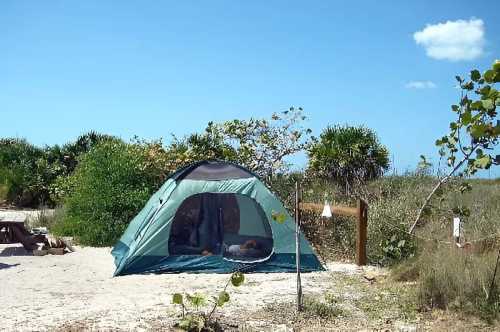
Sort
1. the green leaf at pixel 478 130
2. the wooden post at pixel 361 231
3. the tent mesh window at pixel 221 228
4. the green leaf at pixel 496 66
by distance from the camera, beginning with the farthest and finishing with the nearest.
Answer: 1. the tent mesh window at pixel 221 228
2. the wooden post at pixel 361 231
3. the green leaf at pixel 496 66
4. the green leaf at pixel 478 130

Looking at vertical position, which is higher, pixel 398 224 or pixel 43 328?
pixel 398 224

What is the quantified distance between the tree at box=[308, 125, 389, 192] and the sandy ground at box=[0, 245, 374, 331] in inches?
230

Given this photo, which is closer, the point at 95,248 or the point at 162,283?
the point at 162,283

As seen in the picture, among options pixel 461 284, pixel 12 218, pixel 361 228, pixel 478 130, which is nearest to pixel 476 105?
pixel 478 130

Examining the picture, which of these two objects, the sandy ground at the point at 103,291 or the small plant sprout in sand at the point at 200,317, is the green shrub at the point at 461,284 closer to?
the sandy ground at the point at 103,291

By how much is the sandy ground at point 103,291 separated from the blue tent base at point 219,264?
164mm

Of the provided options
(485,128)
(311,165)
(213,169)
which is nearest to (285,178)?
(311,165)

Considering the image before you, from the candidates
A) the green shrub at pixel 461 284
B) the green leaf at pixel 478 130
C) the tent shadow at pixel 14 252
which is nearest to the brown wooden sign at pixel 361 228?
the green shrub at pixel 461 284

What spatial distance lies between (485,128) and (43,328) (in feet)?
13.7

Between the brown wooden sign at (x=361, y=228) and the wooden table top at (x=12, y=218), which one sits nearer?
the brown wooden sign at (x=361, y=228)

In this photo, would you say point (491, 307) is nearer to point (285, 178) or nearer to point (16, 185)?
point (285, 178)

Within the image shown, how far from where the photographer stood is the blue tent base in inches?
304

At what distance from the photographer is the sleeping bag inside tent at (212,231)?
25.5 ft

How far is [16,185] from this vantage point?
16.5 meters
